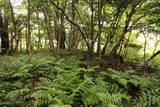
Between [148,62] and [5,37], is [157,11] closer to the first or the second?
[148,62]

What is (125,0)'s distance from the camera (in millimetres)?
3605

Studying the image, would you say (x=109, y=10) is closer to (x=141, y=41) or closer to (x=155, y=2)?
(x=155, y=2)

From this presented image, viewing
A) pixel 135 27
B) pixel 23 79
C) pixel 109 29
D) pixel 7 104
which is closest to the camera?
pixel 7 104

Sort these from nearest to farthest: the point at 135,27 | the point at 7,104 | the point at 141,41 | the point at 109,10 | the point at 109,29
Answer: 1. the point at 7,104
2. the point at 135,27
3. the point at 109,29
4. the point at 109,10
5. the point at 141,41

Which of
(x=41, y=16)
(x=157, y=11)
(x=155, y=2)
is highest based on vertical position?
(x=41, y=16)

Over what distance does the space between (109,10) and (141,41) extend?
522 cm

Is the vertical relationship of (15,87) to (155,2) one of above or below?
below

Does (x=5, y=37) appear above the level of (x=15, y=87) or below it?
above

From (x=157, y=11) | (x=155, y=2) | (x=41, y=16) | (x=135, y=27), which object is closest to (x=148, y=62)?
(x=135, y=27)

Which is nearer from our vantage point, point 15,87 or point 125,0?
point 15,87

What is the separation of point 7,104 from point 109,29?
14.8ft

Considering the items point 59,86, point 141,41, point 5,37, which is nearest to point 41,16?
point 5,37

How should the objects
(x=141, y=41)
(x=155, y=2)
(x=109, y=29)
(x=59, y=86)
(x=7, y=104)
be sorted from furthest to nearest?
1. (x=141, y=41)
2. (x=109, y=29)
3. (x=155, y=2)
4. (x=59, y=86)
5. (x=7, y=104)

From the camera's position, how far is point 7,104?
1.73 metres
